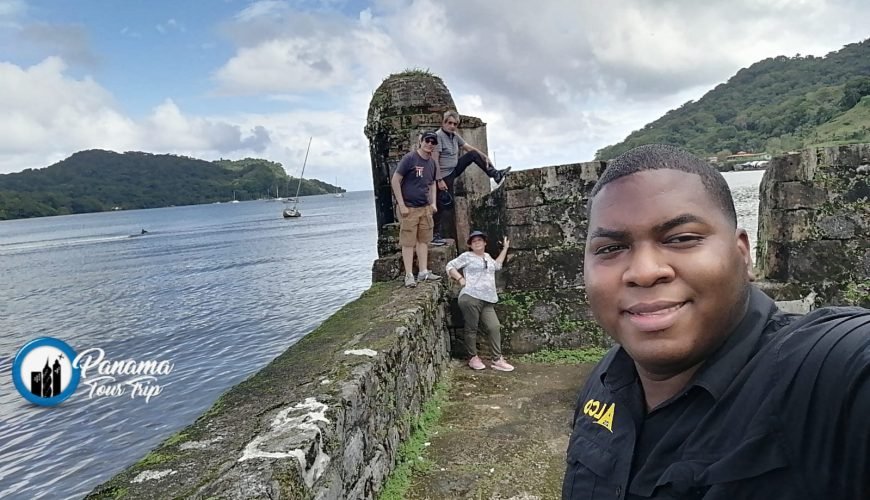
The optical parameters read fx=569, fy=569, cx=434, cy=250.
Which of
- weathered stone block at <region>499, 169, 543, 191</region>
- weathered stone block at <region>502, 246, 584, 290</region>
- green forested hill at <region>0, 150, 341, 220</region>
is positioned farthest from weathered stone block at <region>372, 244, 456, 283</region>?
green forested hill at <region>0, 150, 341, 220</region>

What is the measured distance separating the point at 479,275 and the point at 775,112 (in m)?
52.4

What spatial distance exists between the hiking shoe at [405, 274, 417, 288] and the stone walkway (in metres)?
1.00

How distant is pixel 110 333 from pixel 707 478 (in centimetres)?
2109

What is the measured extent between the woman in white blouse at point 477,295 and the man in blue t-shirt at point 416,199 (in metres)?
0.38

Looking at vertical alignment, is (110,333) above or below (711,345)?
below

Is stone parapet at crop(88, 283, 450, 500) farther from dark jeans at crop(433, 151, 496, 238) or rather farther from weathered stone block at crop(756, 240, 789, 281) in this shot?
weathered stone block at crop(756, 240, 789, 281)

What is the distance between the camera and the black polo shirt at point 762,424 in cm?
87

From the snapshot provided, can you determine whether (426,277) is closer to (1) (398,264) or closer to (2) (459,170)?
(1) (398,264)

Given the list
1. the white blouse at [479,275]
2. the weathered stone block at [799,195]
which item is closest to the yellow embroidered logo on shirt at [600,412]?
the white blouse at [479,275]

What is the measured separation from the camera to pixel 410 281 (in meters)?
6.04

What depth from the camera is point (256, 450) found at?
7.24ft

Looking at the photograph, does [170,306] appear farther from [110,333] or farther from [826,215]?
[826,215]

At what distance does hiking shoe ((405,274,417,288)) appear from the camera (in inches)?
236

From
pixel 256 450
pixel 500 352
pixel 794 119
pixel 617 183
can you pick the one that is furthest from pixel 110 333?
pixel 794 119
